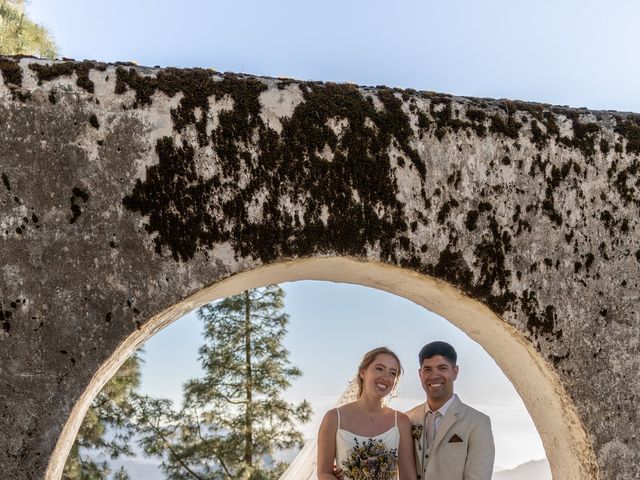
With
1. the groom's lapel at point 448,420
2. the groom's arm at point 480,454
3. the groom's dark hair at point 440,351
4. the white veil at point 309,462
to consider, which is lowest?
the groom's arm at point 480,454

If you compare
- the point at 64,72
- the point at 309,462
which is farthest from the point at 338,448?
the point at 309,462

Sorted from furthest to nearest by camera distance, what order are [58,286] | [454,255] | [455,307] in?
[455,307]
[454,255]
[58,286]

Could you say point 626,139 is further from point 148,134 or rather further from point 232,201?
point 148,134

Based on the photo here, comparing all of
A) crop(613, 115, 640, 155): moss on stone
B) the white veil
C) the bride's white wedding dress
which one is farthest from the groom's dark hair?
the white veil

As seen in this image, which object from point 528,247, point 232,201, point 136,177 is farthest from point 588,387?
point 136,177

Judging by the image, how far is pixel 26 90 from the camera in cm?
Answer: 428

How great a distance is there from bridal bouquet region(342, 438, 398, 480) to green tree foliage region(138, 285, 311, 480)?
28.9 ft

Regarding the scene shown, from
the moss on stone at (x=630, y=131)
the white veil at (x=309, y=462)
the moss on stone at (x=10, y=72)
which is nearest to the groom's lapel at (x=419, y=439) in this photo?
the moss on stone at (x=630, y=131)

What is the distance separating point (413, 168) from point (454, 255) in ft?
1.80

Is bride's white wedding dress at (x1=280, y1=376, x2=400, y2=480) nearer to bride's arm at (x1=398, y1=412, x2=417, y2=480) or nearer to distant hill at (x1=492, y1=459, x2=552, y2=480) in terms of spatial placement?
bride's arm at (x1=398, y1=412, x2=417, y2=480)

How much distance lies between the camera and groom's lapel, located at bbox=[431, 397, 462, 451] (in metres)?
4.20

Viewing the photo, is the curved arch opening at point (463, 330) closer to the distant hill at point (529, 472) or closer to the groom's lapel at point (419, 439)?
the groom's lapel at point (419, 439)

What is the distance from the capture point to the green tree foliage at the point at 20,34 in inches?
421

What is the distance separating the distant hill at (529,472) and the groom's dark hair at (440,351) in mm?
8346
